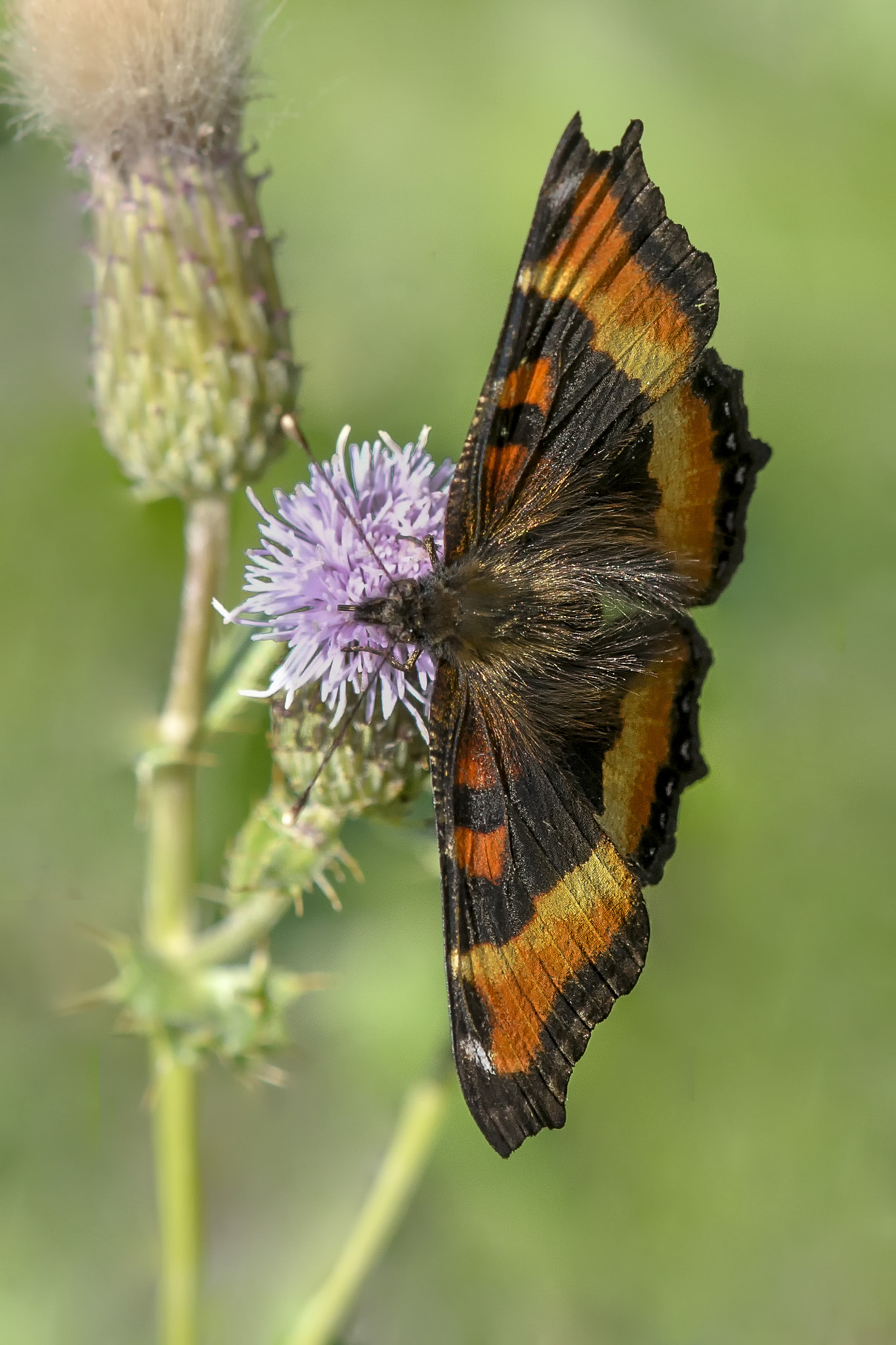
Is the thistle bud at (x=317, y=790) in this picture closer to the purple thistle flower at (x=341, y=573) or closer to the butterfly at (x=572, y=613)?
the purple thistle flower at (x=341, y=573)

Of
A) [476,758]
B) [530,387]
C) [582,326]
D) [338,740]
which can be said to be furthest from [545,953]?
[582,326]

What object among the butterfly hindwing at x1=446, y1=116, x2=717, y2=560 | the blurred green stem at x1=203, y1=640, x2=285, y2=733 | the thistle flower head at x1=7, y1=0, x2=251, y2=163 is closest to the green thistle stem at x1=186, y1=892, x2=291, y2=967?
the blurred green stem at x1=203, y1=640, x2=285, y2=733

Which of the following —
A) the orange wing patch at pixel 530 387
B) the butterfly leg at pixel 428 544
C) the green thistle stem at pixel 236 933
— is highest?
the orange wing patch at pixel 530 387

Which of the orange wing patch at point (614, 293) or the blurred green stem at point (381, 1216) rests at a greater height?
the orange wing patch at point (614, 293)

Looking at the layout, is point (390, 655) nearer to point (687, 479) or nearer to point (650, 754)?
point (650, 754)

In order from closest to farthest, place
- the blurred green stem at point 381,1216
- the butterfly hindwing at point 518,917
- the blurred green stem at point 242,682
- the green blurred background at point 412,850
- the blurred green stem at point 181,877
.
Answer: the butterfly hindwing at point 518,917
the blurred green stem at point 242,682
the blurred green stem at point 181,877
the blurred green stem at point 381,1216
the green blurred background at point 412,850

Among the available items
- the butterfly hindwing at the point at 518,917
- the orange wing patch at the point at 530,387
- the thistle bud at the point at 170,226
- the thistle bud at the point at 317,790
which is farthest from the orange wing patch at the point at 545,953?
the thistle bud at the point at 170,226

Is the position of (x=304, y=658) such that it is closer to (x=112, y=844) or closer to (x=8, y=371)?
(x=112, y=844)
